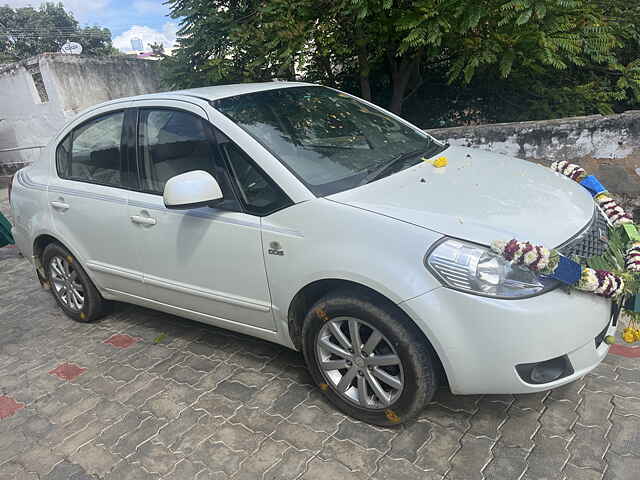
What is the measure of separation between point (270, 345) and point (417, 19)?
354cm

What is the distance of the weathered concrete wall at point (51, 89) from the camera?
41.7ft

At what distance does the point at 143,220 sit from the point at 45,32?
4102cm

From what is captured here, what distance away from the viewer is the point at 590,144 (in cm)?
468

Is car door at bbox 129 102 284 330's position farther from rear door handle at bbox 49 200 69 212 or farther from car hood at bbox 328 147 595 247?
rear door handle at bbox 49 200 69 212

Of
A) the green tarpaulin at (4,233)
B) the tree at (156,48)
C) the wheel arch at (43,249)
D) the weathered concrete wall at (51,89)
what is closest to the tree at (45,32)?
the weathered concrete wall at (51,89)

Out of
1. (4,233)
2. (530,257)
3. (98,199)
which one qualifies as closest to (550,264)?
(530,257)

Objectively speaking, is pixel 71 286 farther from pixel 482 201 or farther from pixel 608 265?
pixel 608 265

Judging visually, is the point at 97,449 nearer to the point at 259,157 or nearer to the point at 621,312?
the point at 259,157

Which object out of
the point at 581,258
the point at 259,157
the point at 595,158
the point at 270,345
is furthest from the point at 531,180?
the point at 595,158

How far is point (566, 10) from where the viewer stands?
4.71 metres

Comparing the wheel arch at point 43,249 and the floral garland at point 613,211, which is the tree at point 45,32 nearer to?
the wheel arch at point 43,249

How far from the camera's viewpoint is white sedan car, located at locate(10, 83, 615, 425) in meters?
2.20

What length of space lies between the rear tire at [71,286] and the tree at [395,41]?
10.5 ft

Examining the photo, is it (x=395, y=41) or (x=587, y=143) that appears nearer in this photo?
(x=587, y=143)
